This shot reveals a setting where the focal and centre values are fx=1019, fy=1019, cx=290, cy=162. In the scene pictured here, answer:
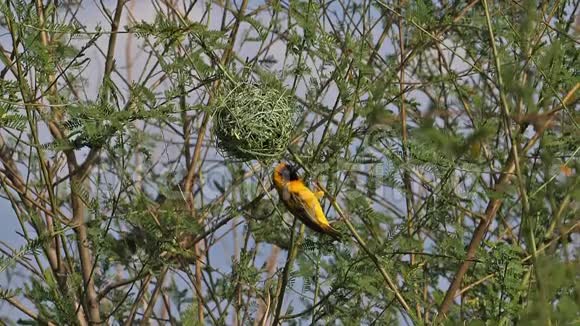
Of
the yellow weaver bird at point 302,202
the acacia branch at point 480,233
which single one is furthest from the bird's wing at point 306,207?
the acacia branch at point 480,233

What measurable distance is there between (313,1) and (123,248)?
1324 millimetres

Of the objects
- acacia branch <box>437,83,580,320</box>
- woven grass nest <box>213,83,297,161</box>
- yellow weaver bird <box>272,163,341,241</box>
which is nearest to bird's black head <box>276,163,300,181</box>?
yellow weaver bird <box>272,163,341,241</box>

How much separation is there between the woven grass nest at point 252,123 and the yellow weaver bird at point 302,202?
0.44 ft

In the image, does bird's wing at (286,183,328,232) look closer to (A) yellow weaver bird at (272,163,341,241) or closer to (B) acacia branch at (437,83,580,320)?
(A) yellow weaver bird at (272,163,341,241)

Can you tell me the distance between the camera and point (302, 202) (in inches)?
124

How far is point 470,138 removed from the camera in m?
1.49

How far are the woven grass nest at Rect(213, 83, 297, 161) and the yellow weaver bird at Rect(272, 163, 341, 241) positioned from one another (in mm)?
134

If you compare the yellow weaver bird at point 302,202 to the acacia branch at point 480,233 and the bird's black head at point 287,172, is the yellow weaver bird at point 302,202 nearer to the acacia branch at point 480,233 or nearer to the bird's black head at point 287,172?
the bird's black head at point 287,172

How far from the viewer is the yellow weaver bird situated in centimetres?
313

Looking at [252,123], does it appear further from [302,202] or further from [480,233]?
[480,233]

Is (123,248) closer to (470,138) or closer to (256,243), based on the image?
(256,243)

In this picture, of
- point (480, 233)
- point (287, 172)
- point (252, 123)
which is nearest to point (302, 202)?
point (287, 172)

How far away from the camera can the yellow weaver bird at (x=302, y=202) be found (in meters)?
3.13

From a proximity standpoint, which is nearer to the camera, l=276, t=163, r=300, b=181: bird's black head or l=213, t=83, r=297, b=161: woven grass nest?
l=213, t=83, r=297, b=161: woven grass nest
